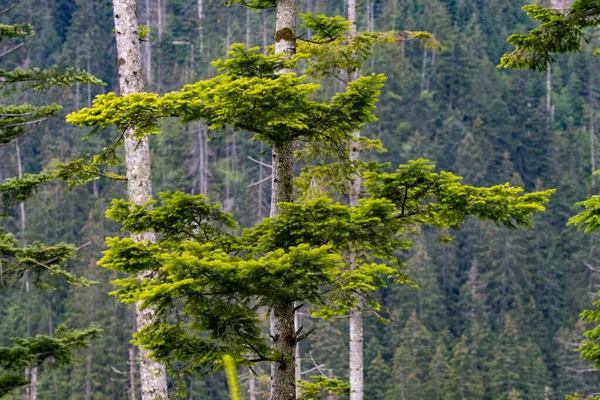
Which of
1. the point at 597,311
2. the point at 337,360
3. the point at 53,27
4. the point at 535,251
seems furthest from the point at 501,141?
the point at 597,311

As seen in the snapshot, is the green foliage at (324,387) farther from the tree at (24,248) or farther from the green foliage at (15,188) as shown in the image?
the green foliage at (15,188)

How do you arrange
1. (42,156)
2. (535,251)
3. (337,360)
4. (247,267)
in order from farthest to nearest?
(42,156) → (535,251) → (337,360) → (247,267)

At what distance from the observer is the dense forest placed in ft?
151

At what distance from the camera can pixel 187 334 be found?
6164mm

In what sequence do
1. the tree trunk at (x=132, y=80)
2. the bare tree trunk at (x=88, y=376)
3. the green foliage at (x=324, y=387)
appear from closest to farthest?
1. the tree trunk at (x=132, y=80)
2. the green foliage at (x=324, y=387)
3. the bare tree trunk at (x=88, y=376)

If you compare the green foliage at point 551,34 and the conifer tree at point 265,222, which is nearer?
the conifer tree at point 265,222

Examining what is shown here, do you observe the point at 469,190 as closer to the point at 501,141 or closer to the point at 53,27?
the point at 501,141

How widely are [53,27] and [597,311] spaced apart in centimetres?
8814

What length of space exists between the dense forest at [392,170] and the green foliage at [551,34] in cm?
2234

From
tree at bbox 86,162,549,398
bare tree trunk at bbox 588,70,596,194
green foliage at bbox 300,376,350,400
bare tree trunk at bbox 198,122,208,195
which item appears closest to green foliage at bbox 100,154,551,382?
tree at bbox 86,162,549,398

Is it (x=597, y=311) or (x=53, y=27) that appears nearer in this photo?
(x=597, y=311)

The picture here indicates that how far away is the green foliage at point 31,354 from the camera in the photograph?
9.20m

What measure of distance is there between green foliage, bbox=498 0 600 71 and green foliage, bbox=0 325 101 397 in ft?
19.0

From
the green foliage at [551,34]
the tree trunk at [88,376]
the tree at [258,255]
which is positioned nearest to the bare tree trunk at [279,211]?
the tree at [258,255]
